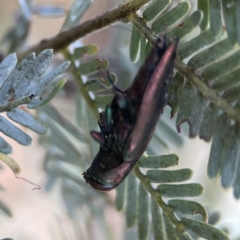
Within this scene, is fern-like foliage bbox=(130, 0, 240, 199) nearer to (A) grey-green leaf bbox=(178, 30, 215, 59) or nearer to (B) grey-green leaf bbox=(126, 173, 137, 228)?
Answer: (A) grey-green leaf bbox=(178, 30, 215, 59)

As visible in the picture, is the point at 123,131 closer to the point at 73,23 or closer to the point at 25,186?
the point at 73,23

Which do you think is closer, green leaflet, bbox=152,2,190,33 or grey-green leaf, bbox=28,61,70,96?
grey-green leaf, bbox=28,61,70,96

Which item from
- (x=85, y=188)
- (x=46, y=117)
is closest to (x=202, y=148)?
(x=85, y=188)

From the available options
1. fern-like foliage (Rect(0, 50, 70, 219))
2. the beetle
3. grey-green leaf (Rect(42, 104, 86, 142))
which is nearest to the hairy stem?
fern-like foliage (Rect(0, 50, 70, 219))

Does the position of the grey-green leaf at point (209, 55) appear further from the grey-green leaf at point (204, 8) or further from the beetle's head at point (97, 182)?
the beetle's head at point (97, 182)

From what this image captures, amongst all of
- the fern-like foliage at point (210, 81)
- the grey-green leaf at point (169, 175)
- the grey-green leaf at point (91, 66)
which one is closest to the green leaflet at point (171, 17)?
the fern-like foliage at point (210, 81)

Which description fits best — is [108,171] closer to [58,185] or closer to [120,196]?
[120,196]
